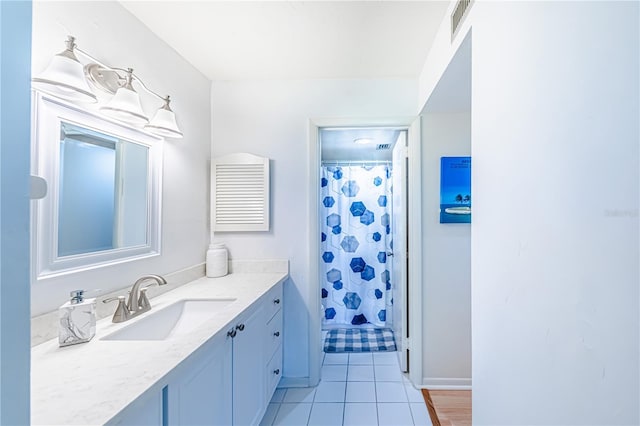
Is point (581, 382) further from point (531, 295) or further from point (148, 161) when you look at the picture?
point (148, 161)

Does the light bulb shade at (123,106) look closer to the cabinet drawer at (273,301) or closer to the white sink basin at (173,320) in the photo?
the white sink basin at (173,320)

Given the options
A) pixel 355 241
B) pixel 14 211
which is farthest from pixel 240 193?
pixel 14 211

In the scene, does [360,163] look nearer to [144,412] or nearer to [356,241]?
[356,241]

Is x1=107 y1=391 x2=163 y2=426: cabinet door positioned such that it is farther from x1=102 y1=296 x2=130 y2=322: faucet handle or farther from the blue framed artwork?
the blue framed artwork

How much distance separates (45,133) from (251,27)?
1.11m

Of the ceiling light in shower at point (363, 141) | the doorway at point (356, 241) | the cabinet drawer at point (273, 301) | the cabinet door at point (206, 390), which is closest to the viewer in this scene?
the cabinet door at point (206, 390)

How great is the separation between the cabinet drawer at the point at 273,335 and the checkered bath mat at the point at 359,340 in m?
0.98

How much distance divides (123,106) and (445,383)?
266cm

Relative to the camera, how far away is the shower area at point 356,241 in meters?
3.44

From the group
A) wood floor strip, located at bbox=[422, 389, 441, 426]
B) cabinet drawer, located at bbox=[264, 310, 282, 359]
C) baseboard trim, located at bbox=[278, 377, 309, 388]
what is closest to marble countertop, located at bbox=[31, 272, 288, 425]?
cabinet drawer, located at bbox=[264, 310, 282, 359]

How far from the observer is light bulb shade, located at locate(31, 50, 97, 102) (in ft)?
3.27

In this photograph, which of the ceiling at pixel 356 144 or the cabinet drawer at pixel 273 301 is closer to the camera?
the cabinet drawer at pixel 273 301

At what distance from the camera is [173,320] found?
4.98ft

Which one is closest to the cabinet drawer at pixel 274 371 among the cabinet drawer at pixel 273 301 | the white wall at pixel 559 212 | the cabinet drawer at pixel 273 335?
the cabinet drawer at pixel 273 335
